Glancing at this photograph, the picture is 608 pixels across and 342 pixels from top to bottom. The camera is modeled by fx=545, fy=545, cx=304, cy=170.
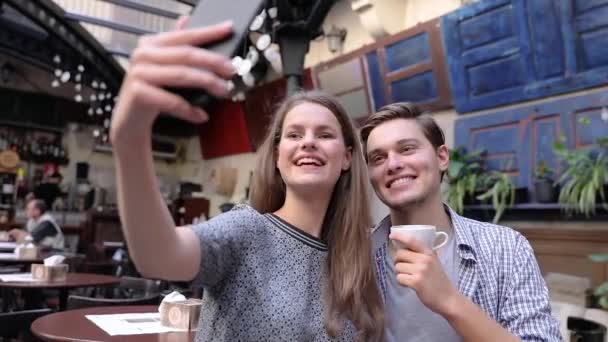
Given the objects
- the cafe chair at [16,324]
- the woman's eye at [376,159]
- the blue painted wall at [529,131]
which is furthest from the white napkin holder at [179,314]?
the blue painted wall at [529,131]

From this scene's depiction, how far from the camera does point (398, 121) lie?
1.45 metres

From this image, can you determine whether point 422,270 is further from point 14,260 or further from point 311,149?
point 14,260

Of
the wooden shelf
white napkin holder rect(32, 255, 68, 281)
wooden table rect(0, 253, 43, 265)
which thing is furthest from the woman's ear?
wooden table rect(0, 253, 43, 265)

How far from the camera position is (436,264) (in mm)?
1087

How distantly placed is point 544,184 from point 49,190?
8956mm

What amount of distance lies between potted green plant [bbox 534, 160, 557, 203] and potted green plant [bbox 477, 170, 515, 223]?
0.20m

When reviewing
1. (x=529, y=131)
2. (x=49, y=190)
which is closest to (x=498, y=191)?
A: (x=529, y=131)

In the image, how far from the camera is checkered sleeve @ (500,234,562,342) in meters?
1.17

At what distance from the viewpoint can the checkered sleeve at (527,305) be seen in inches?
45.9

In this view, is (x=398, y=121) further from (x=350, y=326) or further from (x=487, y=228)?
(x=350, y=326)

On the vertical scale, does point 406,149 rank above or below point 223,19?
below

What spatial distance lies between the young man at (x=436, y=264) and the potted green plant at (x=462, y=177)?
3015 millimetres

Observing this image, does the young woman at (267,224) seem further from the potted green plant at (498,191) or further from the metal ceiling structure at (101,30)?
the metal ceiling structure at (101,30)

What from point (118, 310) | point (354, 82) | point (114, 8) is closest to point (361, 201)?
point (118, 310)
